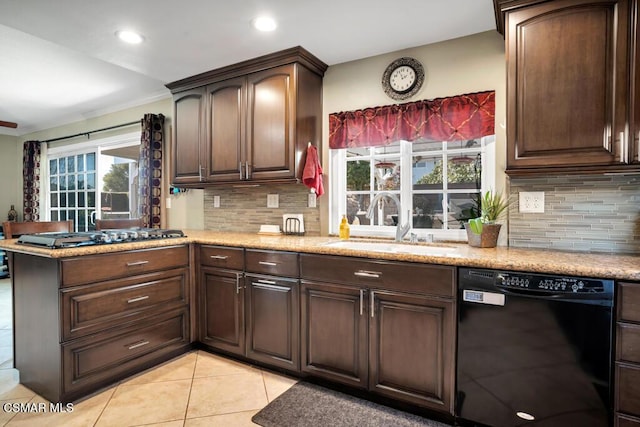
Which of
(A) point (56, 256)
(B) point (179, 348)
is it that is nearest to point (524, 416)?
(B) point (179, 348)

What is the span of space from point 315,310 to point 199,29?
1.87 meters

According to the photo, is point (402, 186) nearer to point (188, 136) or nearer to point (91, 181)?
point (188, 136)

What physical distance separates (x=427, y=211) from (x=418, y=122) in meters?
0.62

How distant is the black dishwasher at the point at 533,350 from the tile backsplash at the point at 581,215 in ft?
2.15

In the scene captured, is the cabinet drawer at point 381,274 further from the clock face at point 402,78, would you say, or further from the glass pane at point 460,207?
the clock face at point 402,78

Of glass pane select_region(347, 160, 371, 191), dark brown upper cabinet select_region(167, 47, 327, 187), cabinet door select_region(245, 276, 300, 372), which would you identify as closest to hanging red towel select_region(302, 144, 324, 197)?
dark brown upper cabinet select_region(167, 47, 327, 187)

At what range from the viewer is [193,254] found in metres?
2.53

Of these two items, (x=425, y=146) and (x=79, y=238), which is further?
(x=425, y=146)

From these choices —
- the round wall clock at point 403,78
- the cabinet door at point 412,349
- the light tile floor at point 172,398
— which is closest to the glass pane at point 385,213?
the round wall clock at point 403,78

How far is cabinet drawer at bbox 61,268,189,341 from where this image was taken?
73.4 inches

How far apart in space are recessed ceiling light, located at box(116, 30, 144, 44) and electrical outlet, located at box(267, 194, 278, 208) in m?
1.43

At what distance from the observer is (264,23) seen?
2.05 metres

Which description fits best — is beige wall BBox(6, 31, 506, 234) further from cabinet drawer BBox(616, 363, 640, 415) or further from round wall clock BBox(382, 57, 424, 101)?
cabinet drawer BBox(616, 363, 640, 415)

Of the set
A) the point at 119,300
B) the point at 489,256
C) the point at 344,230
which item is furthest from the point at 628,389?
the point at 119,300
